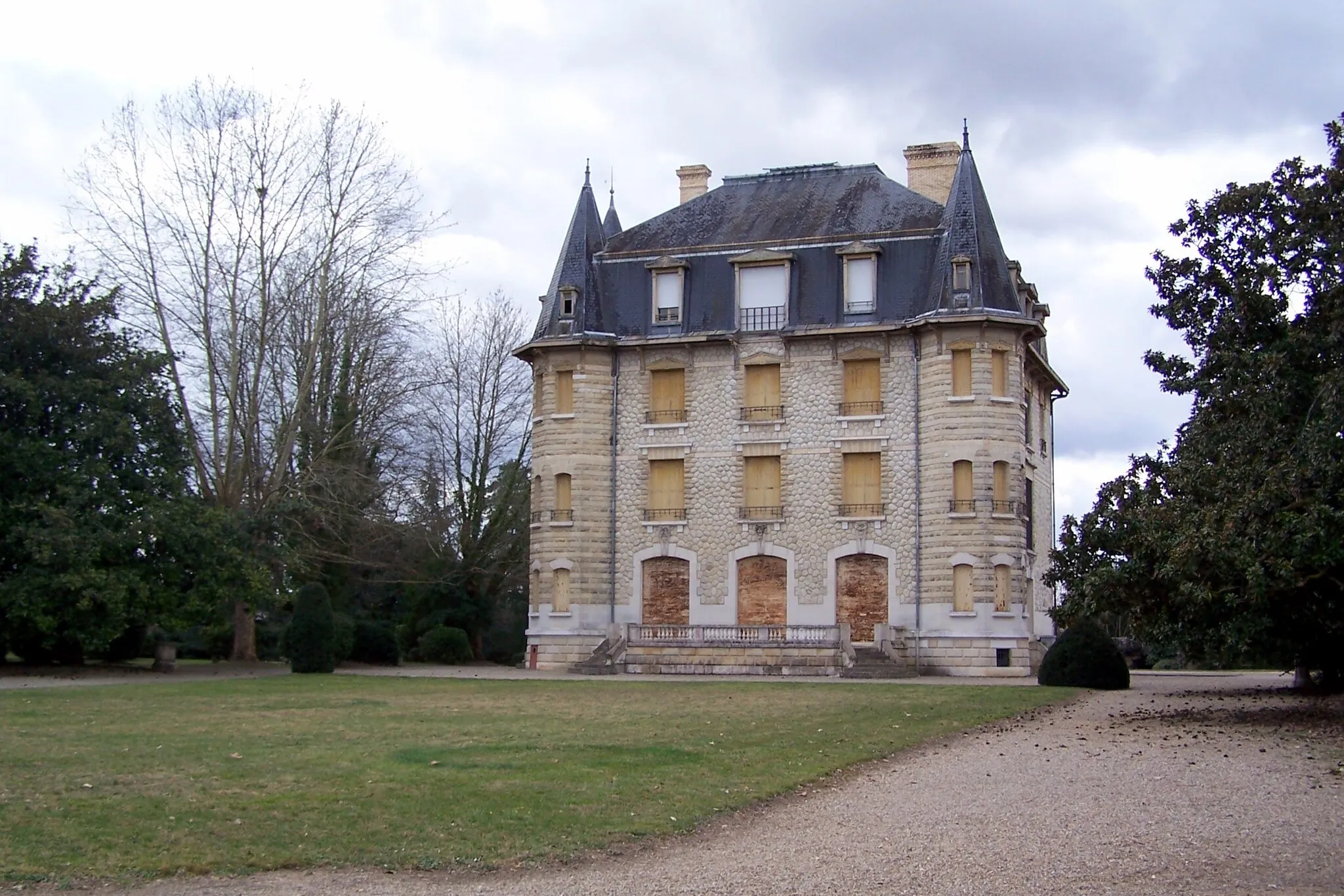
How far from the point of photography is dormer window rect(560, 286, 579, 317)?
119 feet

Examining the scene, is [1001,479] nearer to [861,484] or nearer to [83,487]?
[861,484]

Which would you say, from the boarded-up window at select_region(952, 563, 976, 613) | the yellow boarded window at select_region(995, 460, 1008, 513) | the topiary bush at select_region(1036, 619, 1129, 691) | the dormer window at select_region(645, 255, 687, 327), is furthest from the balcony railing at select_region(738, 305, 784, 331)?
the topiary bush at select_region(1036, 619, 1129, 691)

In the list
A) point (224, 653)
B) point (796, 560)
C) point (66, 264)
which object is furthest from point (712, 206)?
point (224, 653)

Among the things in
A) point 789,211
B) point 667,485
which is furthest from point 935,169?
point 667,485

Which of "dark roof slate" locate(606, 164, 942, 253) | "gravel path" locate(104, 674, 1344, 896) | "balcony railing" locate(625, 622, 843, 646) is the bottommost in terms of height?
"gravel path" locate(104, 674, 1344, 896)

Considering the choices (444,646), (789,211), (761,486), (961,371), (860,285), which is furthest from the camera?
(444,646)

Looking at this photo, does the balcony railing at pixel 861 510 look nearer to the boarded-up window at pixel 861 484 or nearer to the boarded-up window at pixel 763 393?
the boarded-up window at pixel 861 484

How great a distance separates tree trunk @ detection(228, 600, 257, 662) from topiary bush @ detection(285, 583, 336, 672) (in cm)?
489

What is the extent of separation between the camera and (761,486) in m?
35.0

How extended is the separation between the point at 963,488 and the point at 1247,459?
15.8 metres

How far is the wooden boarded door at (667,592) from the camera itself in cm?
3500

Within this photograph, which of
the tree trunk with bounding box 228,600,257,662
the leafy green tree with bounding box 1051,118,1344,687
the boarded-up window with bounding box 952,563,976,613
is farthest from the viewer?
the tree trunk with bounding box 228,600,257,662

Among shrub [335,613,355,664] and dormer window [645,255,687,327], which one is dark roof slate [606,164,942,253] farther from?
shrub [335,613,355,664]

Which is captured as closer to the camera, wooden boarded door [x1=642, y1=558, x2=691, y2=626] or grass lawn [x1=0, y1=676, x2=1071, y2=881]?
grass lawn [x1=0, y1=676, x2=1071, y2=881]
